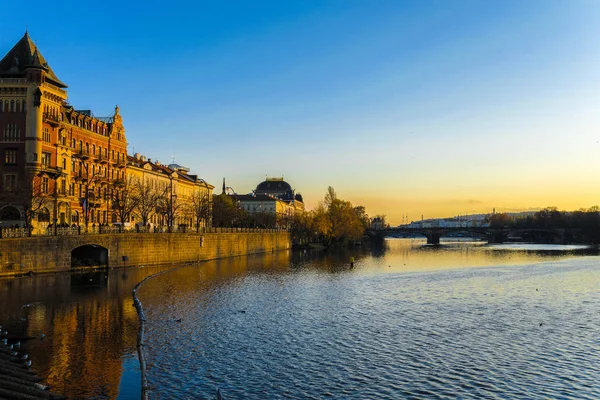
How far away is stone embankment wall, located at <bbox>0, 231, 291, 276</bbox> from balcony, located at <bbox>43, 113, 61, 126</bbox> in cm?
1656

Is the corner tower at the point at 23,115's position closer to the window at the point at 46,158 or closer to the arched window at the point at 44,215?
the window at the point at 46,158

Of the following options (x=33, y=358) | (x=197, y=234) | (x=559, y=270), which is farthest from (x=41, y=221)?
(x=559, y=270)

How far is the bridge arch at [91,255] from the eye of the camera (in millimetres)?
66950

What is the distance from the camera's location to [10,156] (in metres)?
66.9

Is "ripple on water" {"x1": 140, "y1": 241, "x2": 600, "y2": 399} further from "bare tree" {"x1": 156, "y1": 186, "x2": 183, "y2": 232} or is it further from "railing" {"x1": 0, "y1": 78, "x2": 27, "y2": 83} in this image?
"bare tree" {"x1": 156, "y1": 186, "x2": 183, "y2": 232}

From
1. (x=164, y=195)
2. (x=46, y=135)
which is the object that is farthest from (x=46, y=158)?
(x=164, y=195)

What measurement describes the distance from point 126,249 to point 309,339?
46734 mm

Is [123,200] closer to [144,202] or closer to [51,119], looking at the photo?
[144,202]

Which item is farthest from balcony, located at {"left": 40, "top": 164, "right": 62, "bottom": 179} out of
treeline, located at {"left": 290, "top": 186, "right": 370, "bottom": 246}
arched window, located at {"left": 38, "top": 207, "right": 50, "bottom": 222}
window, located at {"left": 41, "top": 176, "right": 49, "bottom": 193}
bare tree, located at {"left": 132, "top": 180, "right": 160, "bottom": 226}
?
treeline, located at {"left": 290, "top": 186, "right": 370, "bottom": 246}

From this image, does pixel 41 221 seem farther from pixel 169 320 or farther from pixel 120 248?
pixel 169 320

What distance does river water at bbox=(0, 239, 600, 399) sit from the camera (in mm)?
23156

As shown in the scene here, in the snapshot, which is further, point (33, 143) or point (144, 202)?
point (144, 202)

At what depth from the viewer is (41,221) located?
69.9 meters

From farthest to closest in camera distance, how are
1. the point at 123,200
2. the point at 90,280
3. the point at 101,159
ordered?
the point at 101,159 < the point at 123,200 < the point at 90,280
